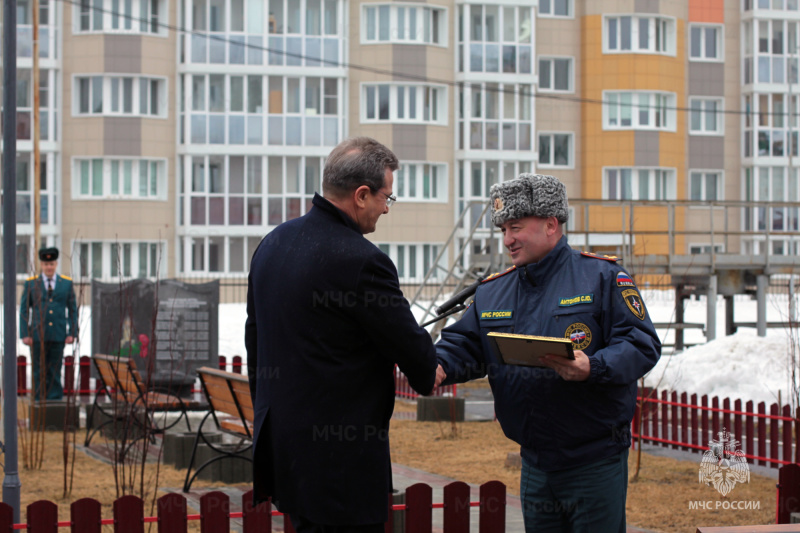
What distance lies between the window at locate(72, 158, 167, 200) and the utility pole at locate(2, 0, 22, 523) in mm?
34263

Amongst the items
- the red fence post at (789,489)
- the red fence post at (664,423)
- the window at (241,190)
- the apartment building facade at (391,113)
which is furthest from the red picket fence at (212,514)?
the window at (241,190)

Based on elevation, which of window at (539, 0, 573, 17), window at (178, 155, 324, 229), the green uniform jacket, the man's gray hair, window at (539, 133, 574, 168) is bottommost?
the green uniform jacket

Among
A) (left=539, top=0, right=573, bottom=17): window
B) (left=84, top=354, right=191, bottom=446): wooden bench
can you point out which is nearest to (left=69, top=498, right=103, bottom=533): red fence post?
(left=84, top=354, right=191, bottom=446): wooden bench

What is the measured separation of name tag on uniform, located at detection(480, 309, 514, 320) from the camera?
4502 mm

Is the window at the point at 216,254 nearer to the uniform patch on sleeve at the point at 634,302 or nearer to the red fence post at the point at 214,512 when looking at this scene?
the red fence post at the point at 214,512

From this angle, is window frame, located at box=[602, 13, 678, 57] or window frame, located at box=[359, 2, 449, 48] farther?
window frame, located at box=[602, 13, 678, 57]

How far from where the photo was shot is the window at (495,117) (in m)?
43.5

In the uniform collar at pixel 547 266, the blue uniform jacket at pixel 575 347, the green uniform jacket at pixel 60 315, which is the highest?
the uniform collar at pixel 547 266

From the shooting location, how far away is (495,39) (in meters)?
44.1

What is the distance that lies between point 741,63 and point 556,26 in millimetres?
8768

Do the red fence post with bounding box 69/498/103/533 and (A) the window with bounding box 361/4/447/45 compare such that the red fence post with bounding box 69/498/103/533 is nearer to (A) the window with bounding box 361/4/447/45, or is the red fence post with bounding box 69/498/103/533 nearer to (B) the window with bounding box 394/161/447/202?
(B) the window with bounding box 394/161/447/202

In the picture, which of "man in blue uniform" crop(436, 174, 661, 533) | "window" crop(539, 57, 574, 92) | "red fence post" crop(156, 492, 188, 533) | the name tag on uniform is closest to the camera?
"man in blue uniform" crop(436, 174, 661, 533)

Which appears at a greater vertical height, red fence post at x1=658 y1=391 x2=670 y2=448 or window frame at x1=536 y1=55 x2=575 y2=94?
window frame at x1=536 y1=55 x2=575 y2=94

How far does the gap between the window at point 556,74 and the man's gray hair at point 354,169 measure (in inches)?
1687
